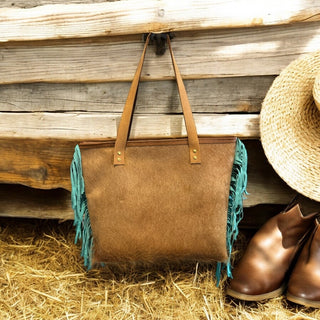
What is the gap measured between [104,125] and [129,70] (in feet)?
0.75

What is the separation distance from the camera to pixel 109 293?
58.1 inches

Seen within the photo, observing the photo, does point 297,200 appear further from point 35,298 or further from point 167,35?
point 35,298

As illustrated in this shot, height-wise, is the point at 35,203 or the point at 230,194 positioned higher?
the point at 230,194

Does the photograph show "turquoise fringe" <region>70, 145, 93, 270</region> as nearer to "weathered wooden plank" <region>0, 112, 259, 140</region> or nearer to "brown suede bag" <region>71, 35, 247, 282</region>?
"brown suede bag" <region>71, 35, 247, 282</region>

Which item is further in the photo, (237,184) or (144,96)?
(144,96)

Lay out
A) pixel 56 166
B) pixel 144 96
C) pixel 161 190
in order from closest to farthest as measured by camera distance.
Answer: pixel 161 190 → pixel 144 96 → pixel 56 166

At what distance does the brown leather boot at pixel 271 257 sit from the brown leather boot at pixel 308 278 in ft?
0.14

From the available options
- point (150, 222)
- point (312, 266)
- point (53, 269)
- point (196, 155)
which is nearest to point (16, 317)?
point (53, 269)

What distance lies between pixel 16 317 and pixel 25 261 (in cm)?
32

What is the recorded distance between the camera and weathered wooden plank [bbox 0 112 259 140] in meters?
1.37

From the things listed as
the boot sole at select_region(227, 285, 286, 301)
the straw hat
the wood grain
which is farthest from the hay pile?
the straw hat

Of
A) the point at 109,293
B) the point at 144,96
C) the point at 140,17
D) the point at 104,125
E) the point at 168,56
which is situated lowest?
the point at 109,293

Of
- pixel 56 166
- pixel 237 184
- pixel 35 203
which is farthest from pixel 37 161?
pixel 237 184

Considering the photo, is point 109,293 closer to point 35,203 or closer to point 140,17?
point 35,203
